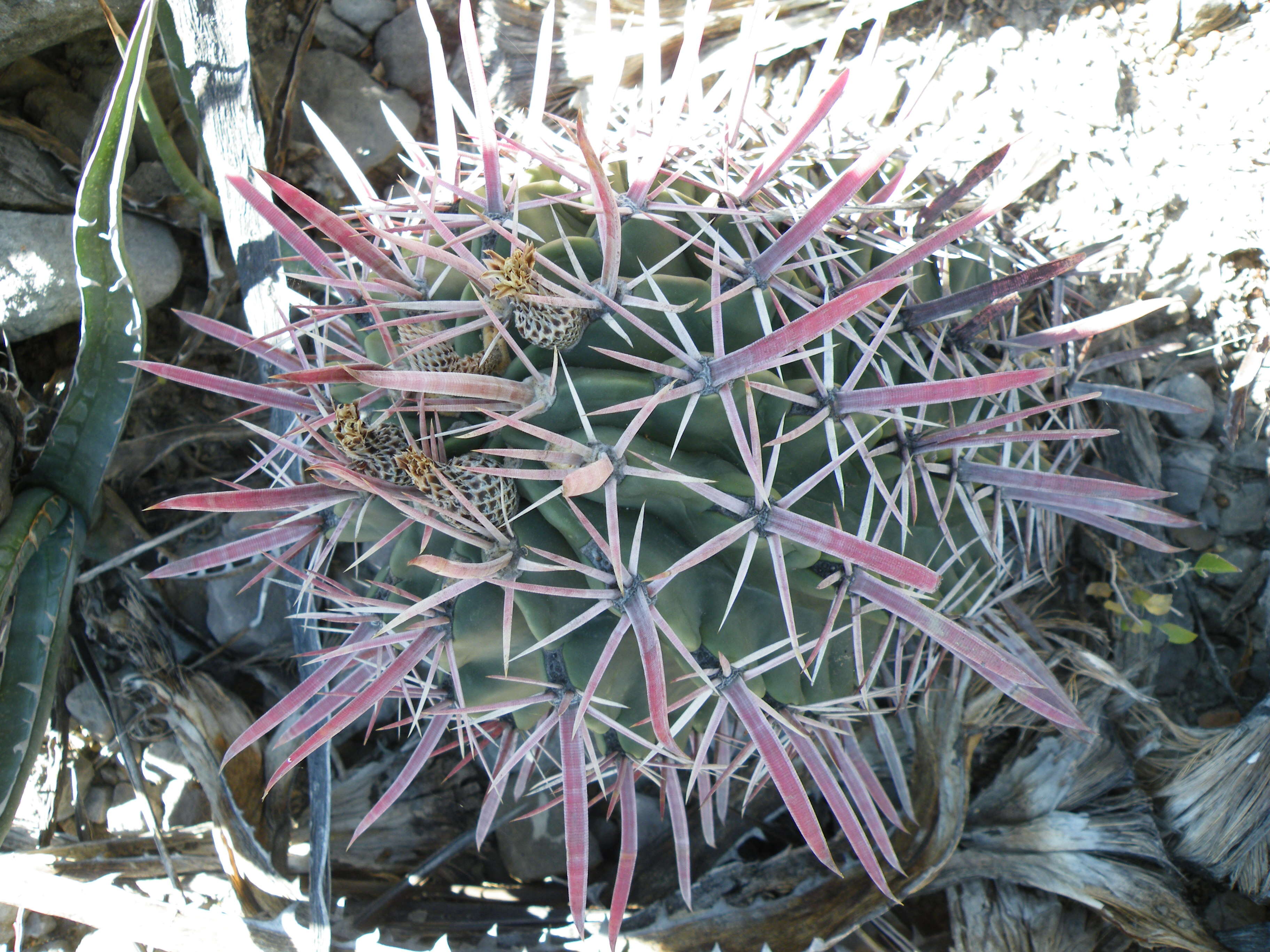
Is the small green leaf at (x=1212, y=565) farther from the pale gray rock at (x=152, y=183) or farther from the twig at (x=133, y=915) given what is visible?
the pale gray rock at (x=152, y=183)

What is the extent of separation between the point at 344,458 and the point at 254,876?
3.73 feet

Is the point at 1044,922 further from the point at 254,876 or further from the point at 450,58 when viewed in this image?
the point at 450,58

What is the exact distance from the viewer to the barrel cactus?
2.84ft

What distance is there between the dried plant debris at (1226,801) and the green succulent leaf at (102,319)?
→ 2073 millimetres

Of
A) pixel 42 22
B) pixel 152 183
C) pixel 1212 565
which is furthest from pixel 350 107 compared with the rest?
pixel 1212 565

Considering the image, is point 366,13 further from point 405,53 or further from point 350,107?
point 350,107

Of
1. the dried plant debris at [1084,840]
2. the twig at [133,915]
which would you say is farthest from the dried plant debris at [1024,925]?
the twig at [133,915]

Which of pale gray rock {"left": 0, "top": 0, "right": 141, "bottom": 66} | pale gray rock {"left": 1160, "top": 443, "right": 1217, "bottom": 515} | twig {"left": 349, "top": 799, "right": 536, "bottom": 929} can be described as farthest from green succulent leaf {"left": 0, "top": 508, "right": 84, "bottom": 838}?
pale gray rock {"left": 1160, "top": 443, "right": 1217, "bottom": 515}

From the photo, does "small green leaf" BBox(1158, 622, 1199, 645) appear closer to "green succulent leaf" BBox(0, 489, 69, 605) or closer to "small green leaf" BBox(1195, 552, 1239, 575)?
"small green leaf" BBox(1195, 552, 1239, 575)

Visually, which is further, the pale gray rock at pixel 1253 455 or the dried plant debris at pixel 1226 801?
the pale gray rock at pixel 1253 455

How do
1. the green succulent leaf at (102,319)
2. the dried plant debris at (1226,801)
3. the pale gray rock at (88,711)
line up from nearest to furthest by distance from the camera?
the green succulent leaf at (102,319), the dried plant debris at (1226,801), the pale gray rock at (88,711)

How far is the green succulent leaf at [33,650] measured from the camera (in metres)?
1.35

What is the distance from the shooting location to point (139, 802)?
1.64 m

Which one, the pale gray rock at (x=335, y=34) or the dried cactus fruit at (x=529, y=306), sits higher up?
the pale gray rock at (x=335, y=34)
